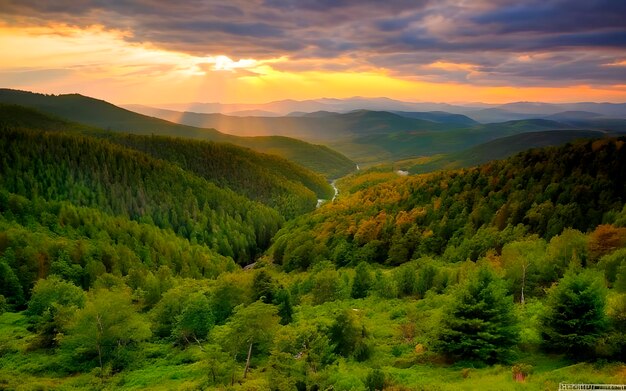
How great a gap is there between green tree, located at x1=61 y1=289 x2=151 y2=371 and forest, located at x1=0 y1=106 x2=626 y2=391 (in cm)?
26

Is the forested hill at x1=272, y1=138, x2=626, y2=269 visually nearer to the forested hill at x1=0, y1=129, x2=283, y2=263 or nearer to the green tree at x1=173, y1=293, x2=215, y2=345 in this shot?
the forested hill at x1=0, y1=129, x2=283, y2=263

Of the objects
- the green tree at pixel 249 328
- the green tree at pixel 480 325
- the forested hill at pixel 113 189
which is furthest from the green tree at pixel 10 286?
the green tree at pixel 480 325

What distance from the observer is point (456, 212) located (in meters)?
126

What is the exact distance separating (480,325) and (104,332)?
1819 inches

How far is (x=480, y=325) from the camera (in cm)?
4394

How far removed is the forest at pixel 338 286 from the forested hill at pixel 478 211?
1.69ft

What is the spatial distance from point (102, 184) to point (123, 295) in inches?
5268

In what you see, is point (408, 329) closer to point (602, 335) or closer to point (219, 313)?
point (602, 335)

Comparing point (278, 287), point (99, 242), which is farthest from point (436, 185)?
point (99, 242)

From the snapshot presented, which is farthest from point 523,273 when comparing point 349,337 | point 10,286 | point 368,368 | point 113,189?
point 113,189

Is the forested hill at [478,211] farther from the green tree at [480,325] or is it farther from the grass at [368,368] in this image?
the green tree at [480,325]

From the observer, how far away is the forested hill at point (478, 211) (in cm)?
10300

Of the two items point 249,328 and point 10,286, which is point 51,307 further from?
point 249,328

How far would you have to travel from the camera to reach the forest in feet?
139
